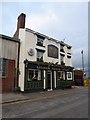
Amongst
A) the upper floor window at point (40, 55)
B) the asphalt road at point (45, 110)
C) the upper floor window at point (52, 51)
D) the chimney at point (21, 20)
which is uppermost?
the chimney at point (21, 20)

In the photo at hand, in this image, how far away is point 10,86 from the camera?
58.8 feet

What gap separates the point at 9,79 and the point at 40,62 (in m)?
4.58

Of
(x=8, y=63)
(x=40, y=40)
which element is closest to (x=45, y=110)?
(x=8, y=63)

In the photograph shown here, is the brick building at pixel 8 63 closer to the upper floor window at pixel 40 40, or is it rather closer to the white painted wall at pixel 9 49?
the white painted wall at pixel 9 49

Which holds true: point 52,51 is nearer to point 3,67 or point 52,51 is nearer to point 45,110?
point 3,67

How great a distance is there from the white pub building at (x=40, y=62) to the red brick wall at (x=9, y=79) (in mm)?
874

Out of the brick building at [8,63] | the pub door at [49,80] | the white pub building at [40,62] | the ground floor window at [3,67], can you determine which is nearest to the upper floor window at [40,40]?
the white pub building at [40,62]

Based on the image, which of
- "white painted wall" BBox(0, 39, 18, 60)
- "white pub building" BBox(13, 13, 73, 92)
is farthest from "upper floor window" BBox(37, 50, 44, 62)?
"white painted wall" BBox(0, 39, 18, 60)

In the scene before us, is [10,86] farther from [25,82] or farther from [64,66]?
[64,66]

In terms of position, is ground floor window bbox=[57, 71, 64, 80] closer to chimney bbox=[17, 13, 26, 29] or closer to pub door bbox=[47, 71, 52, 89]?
pub door bbox=[47, 71, 52, 89]

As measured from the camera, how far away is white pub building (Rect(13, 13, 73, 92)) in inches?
750

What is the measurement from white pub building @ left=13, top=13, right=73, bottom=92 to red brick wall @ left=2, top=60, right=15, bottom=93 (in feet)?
2.87

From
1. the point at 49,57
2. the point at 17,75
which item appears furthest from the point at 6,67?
the point at 49,57

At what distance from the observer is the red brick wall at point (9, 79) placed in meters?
17.5
